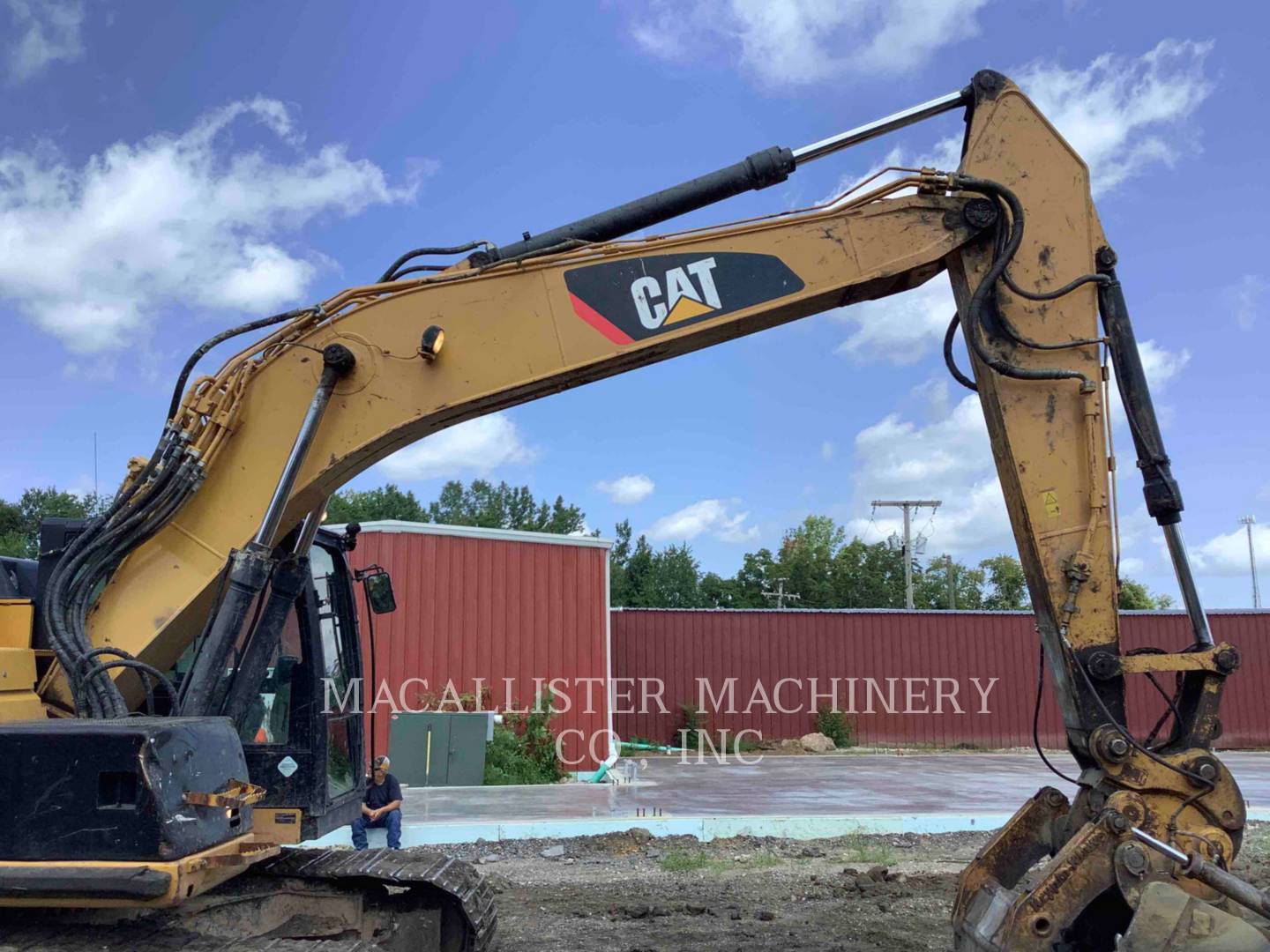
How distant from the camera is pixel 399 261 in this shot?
468cm

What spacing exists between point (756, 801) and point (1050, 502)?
987cm

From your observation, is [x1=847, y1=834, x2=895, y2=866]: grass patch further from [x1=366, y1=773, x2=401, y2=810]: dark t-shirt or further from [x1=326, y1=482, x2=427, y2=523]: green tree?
[x1=326, y1=482, x2=427, y2=523]: green tree

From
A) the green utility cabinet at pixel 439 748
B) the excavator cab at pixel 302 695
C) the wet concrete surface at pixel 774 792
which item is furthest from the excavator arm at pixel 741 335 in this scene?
the green utility cabinet at pixel 439 748

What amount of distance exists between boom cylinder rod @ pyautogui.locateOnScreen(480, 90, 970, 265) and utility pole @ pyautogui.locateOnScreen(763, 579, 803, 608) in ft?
166

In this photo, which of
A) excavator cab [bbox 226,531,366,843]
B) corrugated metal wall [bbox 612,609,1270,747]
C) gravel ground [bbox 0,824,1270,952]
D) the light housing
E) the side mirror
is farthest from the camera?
corrugated metal wall [bbox 612,609,1270,747]

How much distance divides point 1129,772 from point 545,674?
44.7ft

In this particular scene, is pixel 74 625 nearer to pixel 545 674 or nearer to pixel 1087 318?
pixel 1087 318

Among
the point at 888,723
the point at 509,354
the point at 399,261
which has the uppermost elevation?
the point at 399,261

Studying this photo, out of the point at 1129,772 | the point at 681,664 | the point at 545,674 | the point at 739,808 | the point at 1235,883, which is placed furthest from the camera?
the point at 681,664

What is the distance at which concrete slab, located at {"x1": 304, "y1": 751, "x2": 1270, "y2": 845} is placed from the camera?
10555mm

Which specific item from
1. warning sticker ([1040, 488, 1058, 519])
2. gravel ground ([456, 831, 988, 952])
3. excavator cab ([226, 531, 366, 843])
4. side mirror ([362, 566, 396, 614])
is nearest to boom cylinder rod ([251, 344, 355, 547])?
excavator cab ([226, 531, 366, 843])

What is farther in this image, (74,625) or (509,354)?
(509,354)

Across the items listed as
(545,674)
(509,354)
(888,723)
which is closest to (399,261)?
(509,354)

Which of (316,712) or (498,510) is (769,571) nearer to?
(498,510)
